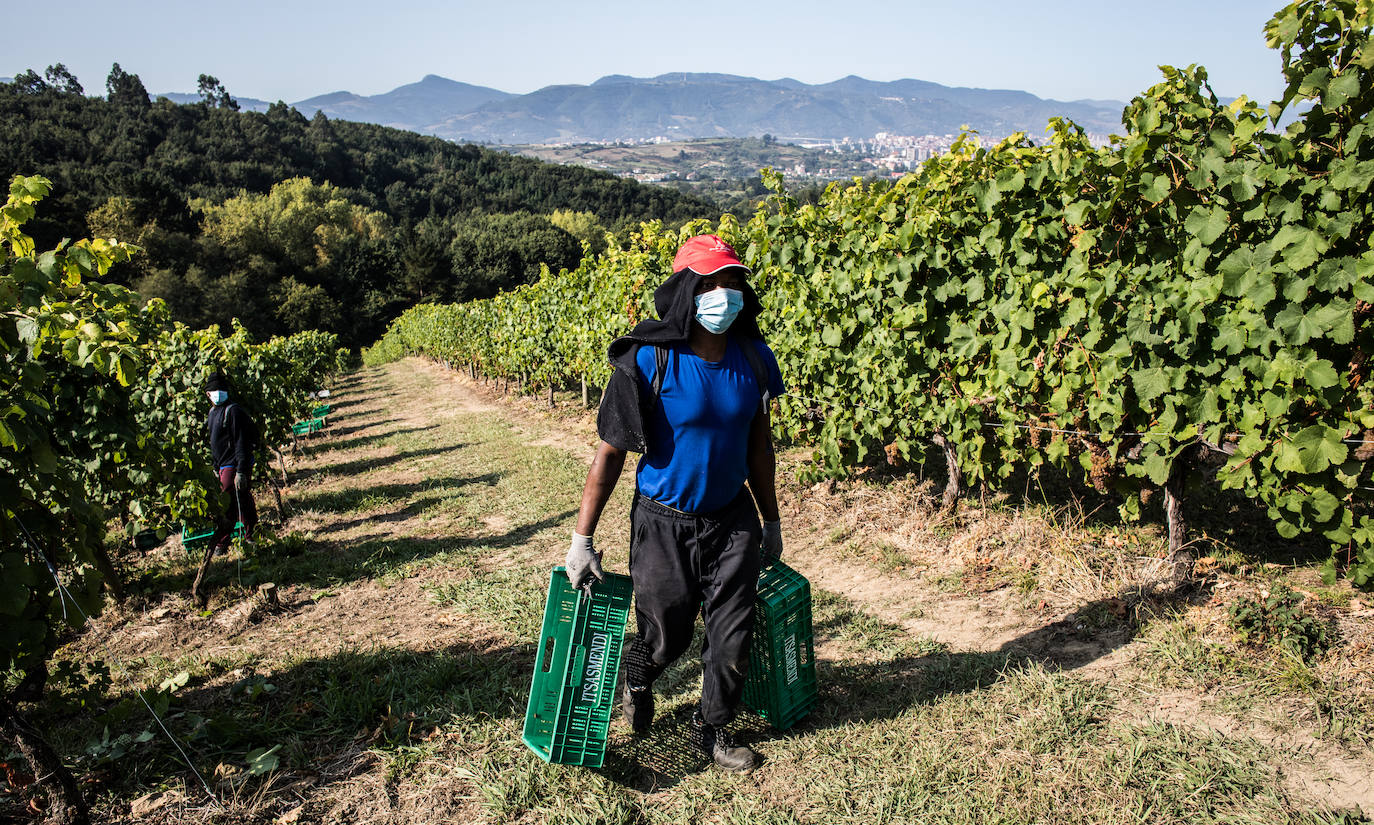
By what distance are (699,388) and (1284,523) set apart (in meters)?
2.73

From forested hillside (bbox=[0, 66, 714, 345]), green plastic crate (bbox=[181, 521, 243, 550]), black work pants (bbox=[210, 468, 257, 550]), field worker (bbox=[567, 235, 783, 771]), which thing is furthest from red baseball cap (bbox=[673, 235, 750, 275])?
forested hillside (bbox=[0, 66, 714, 345])

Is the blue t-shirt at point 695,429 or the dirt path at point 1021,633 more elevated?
the blue t-shirt at point 695,429

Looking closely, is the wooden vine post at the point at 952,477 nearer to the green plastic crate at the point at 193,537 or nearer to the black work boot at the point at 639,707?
the black work boot at the point at 639,707

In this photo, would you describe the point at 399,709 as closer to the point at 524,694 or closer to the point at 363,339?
the point at 524,694

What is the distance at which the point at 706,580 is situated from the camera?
9.01 ft

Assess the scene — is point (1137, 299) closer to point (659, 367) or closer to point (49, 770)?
point (659, 367)

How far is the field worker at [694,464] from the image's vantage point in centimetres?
259

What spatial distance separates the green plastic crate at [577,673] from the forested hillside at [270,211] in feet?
115

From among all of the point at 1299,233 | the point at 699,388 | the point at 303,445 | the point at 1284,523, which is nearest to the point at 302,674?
the point at 699,388

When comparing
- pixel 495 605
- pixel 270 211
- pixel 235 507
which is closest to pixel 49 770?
pixel 495 605

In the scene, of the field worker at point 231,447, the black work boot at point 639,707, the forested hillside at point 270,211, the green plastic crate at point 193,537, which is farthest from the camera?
the forested hillside at point 270,211

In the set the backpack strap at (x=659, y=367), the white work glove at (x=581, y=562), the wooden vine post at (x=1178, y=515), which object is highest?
the backpack strap at (x=659, y=367)

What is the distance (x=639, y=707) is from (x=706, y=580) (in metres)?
0.65

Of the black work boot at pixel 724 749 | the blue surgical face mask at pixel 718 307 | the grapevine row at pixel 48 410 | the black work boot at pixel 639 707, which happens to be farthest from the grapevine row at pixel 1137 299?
the grapevine row at pixel 48 410
